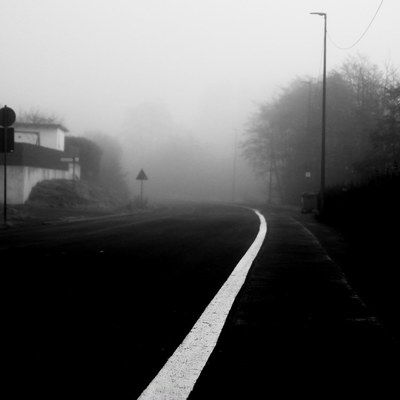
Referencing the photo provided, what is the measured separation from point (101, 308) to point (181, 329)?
3.36 ft

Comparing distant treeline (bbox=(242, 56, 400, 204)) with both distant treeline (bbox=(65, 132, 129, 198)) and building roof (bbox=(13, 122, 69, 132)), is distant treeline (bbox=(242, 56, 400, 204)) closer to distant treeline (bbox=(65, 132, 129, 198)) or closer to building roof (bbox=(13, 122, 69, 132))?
distant treeline (bbox=(65, 132, 129, 198))

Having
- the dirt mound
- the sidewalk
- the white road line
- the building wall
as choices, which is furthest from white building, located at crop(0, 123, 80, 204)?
the white road line

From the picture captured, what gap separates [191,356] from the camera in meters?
3.37

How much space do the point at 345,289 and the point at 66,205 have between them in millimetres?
24306

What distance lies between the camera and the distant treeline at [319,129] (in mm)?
43562

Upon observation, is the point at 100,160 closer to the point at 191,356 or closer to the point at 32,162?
the point at 32,162

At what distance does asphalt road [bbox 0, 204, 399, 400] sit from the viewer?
2910mm

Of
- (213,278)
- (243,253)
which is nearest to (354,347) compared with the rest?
(213,278)

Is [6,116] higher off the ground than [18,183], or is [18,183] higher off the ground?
[6,116]

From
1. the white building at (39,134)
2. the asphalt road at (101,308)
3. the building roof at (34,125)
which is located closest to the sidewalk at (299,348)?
the asphalt road at (101,308)

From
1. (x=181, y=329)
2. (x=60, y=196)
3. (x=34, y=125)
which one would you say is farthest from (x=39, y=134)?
(x=181, y=329)

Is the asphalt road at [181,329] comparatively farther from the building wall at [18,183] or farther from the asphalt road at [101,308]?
the building wall at [18,183]

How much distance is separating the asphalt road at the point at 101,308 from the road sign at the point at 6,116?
296 inches

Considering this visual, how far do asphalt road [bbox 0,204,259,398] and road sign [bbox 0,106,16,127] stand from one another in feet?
24.6
